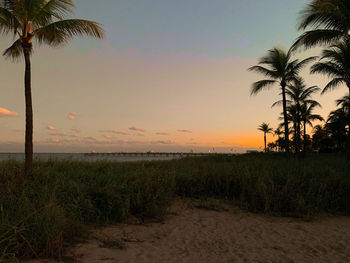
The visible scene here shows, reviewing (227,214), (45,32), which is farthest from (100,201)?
(45,32)

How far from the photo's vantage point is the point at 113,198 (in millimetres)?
5473

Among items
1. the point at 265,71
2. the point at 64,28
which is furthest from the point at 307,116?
the point at 64,28

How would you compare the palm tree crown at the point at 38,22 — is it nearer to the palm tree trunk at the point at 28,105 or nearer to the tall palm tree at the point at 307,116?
the palm tree trunk at the point at 28,105

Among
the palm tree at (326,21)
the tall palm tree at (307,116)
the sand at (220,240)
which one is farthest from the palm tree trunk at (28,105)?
the tall palm tree at (307,116)

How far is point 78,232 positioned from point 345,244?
4.90 meters

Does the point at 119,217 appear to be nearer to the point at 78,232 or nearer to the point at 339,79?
the point at 78,232

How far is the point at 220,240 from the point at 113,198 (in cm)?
251

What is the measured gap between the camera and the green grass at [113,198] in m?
3.59

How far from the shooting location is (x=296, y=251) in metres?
4.13

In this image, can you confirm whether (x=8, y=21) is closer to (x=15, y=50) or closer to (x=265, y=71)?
(x=15, y=50)

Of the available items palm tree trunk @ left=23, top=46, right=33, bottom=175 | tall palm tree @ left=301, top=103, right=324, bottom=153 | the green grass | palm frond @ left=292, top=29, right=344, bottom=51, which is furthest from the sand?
tall palm tree @ left=301, top=103, right=324, bottom=153

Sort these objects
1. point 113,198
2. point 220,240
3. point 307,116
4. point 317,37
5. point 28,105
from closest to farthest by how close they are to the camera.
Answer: point 220,240 → point 113,198 → point 28,105 → point 317,37 → point 307,116

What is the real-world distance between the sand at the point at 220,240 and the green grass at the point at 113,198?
0.37 m

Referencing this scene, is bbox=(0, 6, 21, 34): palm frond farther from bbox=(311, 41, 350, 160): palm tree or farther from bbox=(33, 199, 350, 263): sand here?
bbox=(311, 41, 350, 160): palm tree
